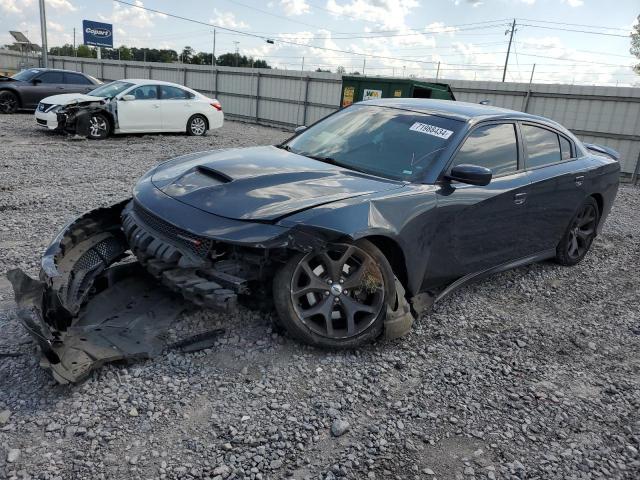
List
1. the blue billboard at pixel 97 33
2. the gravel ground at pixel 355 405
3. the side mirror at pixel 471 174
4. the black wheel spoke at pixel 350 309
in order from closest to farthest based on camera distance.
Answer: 1. the gravel ground at pixel 355 405
2. the black wheel spoke at pixel 350 309
3. the side mirror at pixel 471 174
4. the blue billboard at pixel 97 33

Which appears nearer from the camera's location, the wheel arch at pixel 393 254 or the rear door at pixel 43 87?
the wheel arch at pixel 393 254

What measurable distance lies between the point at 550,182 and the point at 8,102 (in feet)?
54.4

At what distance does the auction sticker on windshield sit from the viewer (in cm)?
400

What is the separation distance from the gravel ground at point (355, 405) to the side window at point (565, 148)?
1.56m

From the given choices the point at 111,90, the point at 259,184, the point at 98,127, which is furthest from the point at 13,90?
the point at 259,184

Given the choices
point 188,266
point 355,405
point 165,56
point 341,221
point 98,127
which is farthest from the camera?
point 165,56

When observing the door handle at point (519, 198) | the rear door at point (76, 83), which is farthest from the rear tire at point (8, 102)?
the door handle at point (519, 198)

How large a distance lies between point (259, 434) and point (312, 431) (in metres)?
0.27

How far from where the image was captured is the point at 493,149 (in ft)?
14.0

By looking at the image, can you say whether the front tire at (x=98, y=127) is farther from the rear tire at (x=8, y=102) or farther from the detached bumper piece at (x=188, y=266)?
the detached bumper piece at (x=188, y=266)

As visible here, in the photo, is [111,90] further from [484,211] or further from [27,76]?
[484,211]

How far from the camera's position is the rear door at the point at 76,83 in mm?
15852

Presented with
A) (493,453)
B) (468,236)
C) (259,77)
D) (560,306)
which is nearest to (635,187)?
(560,306)

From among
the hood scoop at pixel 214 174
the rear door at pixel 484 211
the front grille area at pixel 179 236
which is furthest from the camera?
the rear door at pixel 484 211
